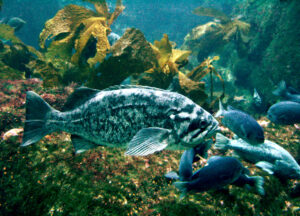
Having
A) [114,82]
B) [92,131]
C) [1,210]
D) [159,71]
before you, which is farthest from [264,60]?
[1,210]

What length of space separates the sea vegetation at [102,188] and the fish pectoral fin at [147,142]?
98 cm

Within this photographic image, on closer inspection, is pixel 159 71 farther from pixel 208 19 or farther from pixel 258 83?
pixel 208 19

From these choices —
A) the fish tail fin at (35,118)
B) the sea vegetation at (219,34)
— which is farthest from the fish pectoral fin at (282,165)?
the sea vegetation at (219,34)

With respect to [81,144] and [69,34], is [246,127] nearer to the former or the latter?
[81,144]

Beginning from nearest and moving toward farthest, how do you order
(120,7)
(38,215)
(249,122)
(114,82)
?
(38,215) → (249,122) → (114,82) → (120,7)

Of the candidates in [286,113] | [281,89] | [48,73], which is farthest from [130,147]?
[281,89]

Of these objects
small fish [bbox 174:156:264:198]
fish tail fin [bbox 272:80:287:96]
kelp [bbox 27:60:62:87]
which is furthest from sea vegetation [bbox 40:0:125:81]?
fish tail fin [bbox 272:80:287:96]

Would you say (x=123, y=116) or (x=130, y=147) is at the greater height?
(x=123, y=116)

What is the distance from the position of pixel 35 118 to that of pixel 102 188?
1543 mm

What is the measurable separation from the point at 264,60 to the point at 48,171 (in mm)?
11457

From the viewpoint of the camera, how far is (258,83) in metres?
9.47

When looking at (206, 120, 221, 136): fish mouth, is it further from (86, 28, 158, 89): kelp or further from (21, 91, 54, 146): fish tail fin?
(86, 28, 158, 89): kelp

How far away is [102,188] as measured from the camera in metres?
2.35

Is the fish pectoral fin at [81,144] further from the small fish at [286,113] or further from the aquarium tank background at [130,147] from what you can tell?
the small fish at [286,113]
